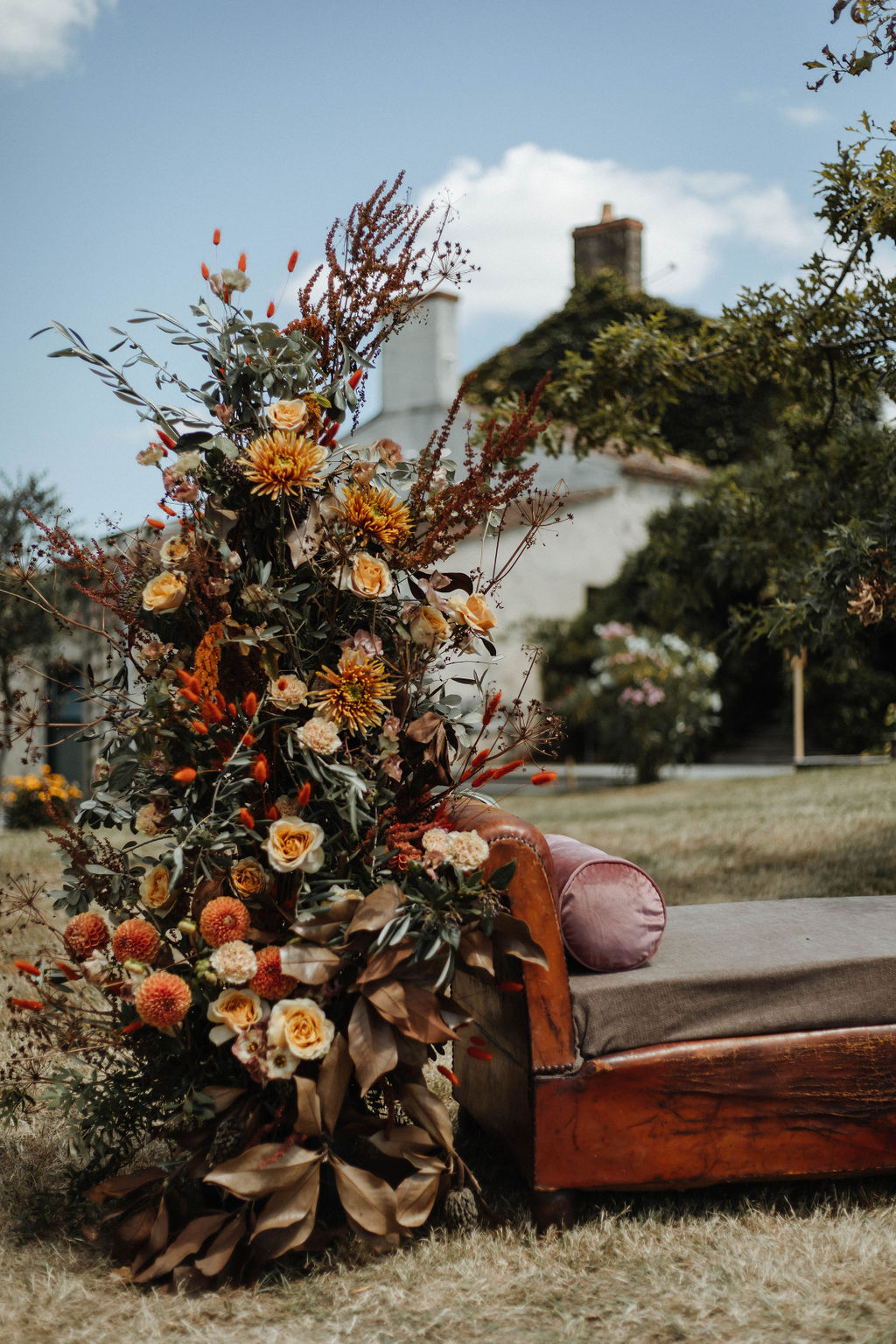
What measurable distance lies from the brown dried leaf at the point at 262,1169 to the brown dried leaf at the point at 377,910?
482 millimetres

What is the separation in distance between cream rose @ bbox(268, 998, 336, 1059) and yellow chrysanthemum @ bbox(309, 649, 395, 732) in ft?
2.00

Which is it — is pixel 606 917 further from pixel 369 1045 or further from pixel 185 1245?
pixel 185 1245

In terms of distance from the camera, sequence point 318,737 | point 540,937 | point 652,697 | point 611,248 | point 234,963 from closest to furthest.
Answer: point 234,963 < point 318,737 < point 540,937 < point 652,697 < point 611,248

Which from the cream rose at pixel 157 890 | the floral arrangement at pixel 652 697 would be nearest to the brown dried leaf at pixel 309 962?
the cream rose at pixel 157 890

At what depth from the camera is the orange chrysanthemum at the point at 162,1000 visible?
2469mm

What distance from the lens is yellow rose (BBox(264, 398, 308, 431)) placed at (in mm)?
2662

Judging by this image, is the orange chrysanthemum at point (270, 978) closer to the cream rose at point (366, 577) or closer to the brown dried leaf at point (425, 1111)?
the brown dried leaf at point (425, 1111)

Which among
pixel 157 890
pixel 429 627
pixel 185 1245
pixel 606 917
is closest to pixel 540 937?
pixel 606 917

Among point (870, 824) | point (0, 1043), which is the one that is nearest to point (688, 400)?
point (870, 824)

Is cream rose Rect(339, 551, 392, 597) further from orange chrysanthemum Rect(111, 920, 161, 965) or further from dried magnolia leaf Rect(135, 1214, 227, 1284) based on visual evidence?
dried magnolia leaf Rect(135, 1214, 227, 1284)

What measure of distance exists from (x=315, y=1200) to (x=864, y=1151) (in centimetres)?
134

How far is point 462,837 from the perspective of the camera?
8.32ft

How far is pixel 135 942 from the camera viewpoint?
2586 mm

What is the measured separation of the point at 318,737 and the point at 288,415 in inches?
29.1
